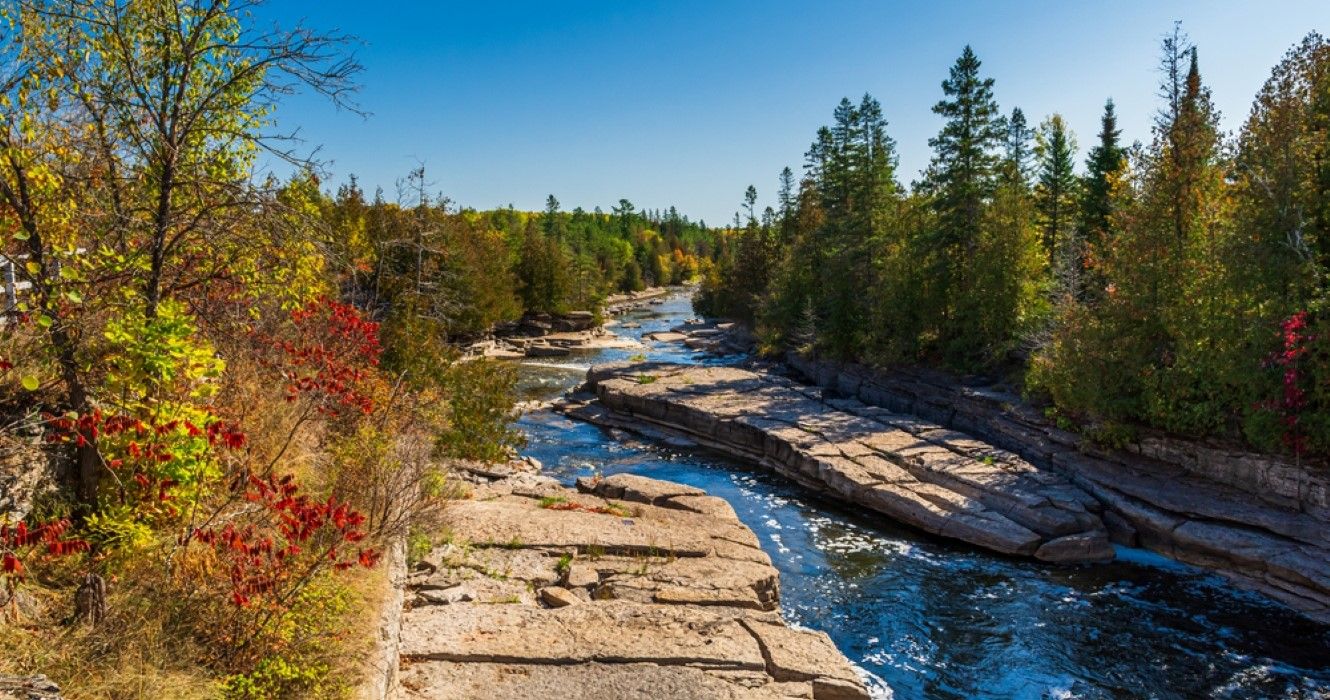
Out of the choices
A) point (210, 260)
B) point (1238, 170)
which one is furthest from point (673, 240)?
point (210, 260)

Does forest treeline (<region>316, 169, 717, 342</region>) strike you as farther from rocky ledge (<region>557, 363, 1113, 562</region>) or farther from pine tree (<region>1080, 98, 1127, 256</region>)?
pine tree (<region>1080, 98, 1127, 256</region>)

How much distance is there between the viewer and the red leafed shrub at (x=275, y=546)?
5.68 meters

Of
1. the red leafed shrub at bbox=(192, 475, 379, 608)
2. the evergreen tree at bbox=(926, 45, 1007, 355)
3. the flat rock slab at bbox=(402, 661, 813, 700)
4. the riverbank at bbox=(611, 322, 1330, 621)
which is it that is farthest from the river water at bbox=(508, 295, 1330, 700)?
the evergreen tree at bbox=(926, 45, 1007, 355)

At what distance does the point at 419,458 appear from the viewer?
33.1 feet

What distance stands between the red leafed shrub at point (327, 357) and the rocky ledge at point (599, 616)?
237 cm

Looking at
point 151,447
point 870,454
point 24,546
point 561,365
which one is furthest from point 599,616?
point 561,365

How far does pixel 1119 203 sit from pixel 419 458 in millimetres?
20162

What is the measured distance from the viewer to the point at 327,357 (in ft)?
34.3

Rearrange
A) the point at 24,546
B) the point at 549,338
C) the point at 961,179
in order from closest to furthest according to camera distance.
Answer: the point at 24,546 < the point at 961,179 < the point at 549,338

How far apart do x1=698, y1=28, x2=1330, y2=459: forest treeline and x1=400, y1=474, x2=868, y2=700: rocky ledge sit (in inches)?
422

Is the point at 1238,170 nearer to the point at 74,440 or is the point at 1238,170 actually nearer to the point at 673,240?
the point at 74,440

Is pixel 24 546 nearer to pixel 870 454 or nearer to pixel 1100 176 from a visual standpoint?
pixel 870 454

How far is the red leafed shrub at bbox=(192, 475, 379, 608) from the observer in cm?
568

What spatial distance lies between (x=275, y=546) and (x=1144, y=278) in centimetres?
1902
